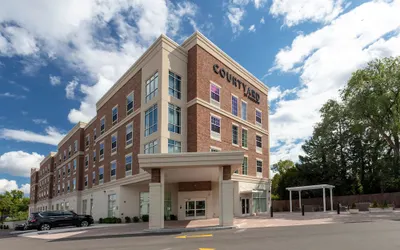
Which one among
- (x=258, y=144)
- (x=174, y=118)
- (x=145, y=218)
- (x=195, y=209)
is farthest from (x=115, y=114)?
(x=258, y=144)

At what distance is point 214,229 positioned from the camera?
1875 centimetres

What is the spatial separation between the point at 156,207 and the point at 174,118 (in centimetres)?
974

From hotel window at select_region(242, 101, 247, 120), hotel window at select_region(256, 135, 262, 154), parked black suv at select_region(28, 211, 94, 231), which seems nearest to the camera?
parked black suv at select_region(28, 211, 94, 231)

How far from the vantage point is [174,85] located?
2836 cm

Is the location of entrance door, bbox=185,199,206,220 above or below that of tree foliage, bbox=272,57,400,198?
below

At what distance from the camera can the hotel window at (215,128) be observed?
29656mm

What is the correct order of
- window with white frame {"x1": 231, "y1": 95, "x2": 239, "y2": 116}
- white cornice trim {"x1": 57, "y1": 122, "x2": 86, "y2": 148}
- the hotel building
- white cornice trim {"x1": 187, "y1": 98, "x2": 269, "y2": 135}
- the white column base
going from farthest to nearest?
white cornice trim {"x1": 57, "y1": 122, "x2": 86, "y2": 148} < window with white frame {"x1": 231, "y1": 95, "x2": 239, "y2": 116} < white cornice trim {"x1": 187, "y1": 98, "x2": 269, "y2": 135} < the hotel building < the white column base

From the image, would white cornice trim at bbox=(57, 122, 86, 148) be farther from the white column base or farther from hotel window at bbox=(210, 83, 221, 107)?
the white column base

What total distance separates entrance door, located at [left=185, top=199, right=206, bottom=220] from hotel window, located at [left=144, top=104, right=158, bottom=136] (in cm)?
729

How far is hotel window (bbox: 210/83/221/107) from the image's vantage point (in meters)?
30.1

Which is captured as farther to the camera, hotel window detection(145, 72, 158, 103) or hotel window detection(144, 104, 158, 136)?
hotel window detection(145, 72, 158, 103)

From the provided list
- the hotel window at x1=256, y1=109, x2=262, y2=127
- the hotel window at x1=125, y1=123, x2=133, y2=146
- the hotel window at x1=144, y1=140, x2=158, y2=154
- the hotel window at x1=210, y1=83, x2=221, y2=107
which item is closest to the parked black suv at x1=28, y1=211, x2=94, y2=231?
the hotel window at x1=144, y1=140, x2=158, y2=154

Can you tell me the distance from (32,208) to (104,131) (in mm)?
54694

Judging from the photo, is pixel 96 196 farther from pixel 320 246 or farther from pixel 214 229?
pixel 320 246
